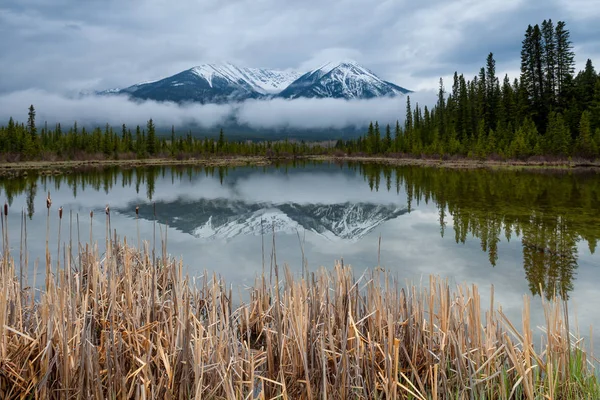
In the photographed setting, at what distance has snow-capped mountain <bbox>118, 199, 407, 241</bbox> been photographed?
1485 cm

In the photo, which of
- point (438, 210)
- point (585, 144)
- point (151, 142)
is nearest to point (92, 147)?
point (151, 142)

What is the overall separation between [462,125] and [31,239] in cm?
7486

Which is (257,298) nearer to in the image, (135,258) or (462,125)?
(135,258)

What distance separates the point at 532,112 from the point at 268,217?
60113mm

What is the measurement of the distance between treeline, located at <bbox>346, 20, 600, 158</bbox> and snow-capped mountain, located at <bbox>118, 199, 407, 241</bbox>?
126ft

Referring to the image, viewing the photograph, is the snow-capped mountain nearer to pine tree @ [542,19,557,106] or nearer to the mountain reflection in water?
the mountain reflection in water

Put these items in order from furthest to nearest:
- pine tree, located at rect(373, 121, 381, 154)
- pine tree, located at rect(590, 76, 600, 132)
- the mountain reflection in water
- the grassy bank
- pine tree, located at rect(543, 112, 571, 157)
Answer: pine tree, located at rect(373, 121, 381, 154) → pine tree, located at rect(590, 76, 600, 132) → pine tree, located at rect(543, 112, 571, 157) → the mountain reflection in water → the grassy bank

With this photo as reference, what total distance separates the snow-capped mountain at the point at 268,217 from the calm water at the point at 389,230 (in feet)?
0.16

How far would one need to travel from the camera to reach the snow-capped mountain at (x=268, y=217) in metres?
14.9

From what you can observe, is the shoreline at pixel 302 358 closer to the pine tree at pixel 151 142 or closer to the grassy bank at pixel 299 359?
the grassy bank at pixel 299 359

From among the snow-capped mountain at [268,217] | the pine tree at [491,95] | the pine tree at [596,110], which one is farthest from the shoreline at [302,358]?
the pine tree at [491,95]

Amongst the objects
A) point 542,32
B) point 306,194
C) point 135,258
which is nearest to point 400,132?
point 542,32

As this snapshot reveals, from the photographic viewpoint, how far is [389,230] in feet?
49.2

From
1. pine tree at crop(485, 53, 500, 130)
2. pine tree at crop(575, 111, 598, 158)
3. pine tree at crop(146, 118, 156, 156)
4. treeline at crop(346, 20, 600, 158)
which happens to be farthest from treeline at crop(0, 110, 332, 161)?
pine tree at crop(575, 111, 598, 158)
